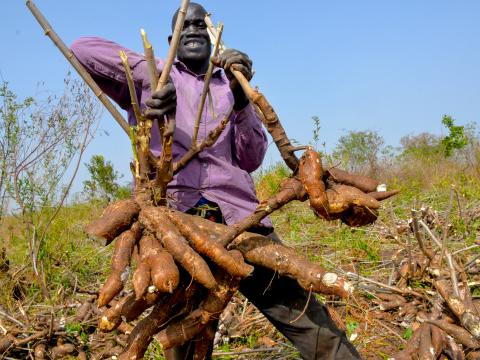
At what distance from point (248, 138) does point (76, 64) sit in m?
0.76

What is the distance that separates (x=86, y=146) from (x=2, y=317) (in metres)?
1.71

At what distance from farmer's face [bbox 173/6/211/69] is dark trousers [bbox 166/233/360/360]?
975mm

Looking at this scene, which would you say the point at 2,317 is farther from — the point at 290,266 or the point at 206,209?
the point at 290,266

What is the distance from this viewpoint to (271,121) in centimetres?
191

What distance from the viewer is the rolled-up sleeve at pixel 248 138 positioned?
2.18m

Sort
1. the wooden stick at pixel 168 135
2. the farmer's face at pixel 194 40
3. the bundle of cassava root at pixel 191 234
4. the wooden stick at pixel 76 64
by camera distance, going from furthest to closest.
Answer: the farmer's face at pixel 194 40 < the wooden stick at pixel 76 64 < the wooden stick at pixel 168 135 < the bundle of cassava root at pixel 191 234

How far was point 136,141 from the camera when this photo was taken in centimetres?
197

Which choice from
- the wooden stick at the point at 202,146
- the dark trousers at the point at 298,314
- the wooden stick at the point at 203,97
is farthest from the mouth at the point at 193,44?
the dark trousers at the point at 298,314

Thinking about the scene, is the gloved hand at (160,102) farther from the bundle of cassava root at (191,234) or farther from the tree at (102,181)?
the tree at (102,181)

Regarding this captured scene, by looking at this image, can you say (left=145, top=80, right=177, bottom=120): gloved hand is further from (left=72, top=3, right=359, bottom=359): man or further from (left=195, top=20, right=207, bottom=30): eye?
(left=195, top=20, right=207, bottom=30): eye

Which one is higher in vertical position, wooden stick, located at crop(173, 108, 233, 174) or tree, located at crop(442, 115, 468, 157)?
tree, located at crop(442, 115, 468, 157)

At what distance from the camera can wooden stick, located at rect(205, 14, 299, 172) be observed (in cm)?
188

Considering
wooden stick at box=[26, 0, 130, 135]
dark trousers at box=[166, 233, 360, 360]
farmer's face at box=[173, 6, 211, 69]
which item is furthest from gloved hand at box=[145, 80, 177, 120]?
dark trousers at box=[166, 233, 360, 360]

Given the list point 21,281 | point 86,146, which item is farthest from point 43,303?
point 86,146
